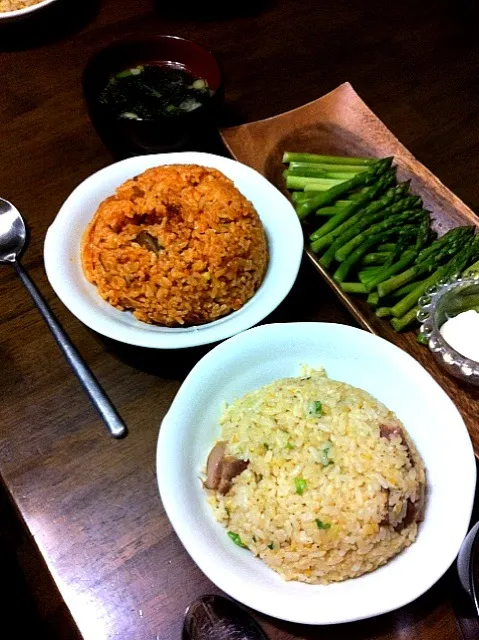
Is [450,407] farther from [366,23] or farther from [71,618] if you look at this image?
[366,23]

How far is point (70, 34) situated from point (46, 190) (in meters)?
1.26

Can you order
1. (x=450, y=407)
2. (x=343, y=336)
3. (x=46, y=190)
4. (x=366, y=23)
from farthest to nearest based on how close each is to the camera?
(x=366, y=23) → (x=46, y=190) → (x=343, y=336) → (x=450, y=407)

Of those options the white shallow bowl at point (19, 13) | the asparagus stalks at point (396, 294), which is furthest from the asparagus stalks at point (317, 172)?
the white shallow bowl at point (19, 13)

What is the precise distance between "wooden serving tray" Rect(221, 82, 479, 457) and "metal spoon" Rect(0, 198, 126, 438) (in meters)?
0.94

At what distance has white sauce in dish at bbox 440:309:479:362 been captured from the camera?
2070 mm

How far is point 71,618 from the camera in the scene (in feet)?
5.28

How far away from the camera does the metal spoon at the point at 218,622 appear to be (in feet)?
Answer: 5.11

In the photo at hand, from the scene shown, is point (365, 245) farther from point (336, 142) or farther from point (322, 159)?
point (336, 142)

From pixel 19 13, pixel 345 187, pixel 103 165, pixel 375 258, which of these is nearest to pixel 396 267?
pixel 375 258

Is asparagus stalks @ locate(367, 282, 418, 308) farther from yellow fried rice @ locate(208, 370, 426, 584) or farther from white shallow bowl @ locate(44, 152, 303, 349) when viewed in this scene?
yellow fried rice @ locate(208, 370, 426, 584)

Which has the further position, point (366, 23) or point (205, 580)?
point (366, 23)

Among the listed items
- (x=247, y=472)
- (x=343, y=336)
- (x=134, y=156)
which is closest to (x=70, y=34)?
(x=134, y=156)

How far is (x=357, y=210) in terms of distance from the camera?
2514 mm

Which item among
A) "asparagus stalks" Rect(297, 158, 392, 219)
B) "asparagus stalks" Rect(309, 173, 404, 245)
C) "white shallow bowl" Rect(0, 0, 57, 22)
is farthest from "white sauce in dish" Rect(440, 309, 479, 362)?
"white shallow bowl" Rect(0, 0, 57, 22)
